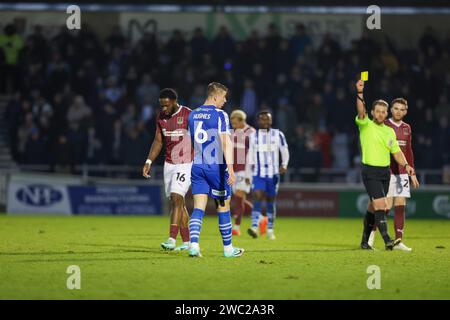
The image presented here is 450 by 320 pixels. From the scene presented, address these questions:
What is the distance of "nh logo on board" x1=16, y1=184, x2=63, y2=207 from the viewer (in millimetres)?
26750

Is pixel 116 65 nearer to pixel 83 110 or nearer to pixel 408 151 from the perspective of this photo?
pixel 83 110

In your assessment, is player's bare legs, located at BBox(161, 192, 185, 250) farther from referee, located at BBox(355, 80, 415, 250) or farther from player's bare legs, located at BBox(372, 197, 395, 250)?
player's bare legs, located at BBox(372, 197, 395, 250)

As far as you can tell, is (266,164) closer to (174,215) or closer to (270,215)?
(270,215)

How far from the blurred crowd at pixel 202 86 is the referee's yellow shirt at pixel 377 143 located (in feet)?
40.3

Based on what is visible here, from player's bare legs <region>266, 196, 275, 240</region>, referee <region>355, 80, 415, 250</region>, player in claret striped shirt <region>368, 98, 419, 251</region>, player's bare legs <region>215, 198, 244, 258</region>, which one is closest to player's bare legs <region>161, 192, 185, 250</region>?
player's bare legs <region>215, 198, 244, 258</region>

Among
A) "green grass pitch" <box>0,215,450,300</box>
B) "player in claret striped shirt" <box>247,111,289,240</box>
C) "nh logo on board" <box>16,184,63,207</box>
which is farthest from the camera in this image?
"nh logo on board" <box>16,184,63,207</box>

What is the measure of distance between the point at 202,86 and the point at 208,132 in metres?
15.8

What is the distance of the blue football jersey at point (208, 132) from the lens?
41.1 ft

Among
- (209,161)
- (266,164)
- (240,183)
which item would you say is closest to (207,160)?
(209,161)

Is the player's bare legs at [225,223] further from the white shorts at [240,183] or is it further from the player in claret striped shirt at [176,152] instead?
the white shorts at [240,183]

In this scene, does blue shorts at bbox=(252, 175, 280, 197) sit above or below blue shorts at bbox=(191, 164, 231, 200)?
below

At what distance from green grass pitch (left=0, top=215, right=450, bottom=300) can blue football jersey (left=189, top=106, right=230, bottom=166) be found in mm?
1351

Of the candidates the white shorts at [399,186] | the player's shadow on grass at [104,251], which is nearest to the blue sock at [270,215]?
the white shorts at [399,186]

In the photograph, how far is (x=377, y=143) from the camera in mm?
14445
